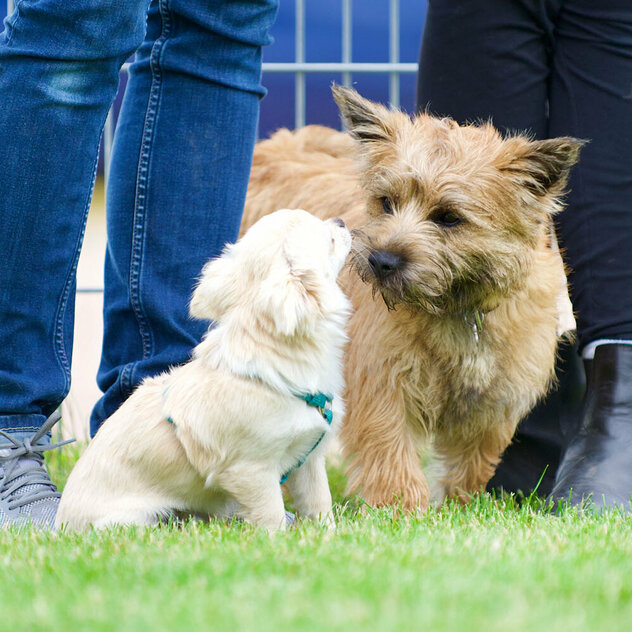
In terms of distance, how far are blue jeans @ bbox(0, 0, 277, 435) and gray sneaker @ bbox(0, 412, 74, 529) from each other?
4 cm

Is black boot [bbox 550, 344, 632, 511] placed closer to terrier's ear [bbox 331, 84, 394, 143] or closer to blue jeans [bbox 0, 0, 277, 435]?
terrier's ear [bbox 331, 84, 394, 143]

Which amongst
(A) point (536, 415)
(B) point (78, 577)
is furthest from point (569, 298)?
(B) point (78, 577)

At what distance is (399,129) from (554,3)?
583 mm

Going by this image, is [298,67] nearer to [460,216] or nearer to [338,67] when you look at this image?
[338,67]

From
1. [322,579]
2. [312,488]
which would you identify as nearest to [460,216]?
[312,488]

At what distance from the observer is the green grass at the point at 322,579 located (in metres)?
1.35

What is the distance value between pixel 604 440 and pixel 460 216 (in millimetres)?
764

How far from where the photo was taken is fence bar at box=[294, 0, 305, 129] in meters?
4.54

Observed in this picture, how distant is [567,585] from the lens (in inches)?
59.6

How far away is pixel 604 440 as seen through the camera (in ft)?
8.54

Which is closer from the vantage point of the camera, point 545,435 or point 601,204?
point 601,204

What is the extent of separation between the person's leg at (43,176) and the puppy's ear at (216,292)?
1.30ft

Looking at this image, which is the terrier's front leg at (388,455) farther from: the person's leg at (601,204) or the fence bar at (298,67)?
the fence bar at (298,67)

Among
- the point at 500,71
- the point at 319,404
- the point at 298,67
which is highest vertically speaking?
Answer: the point at 298,67
